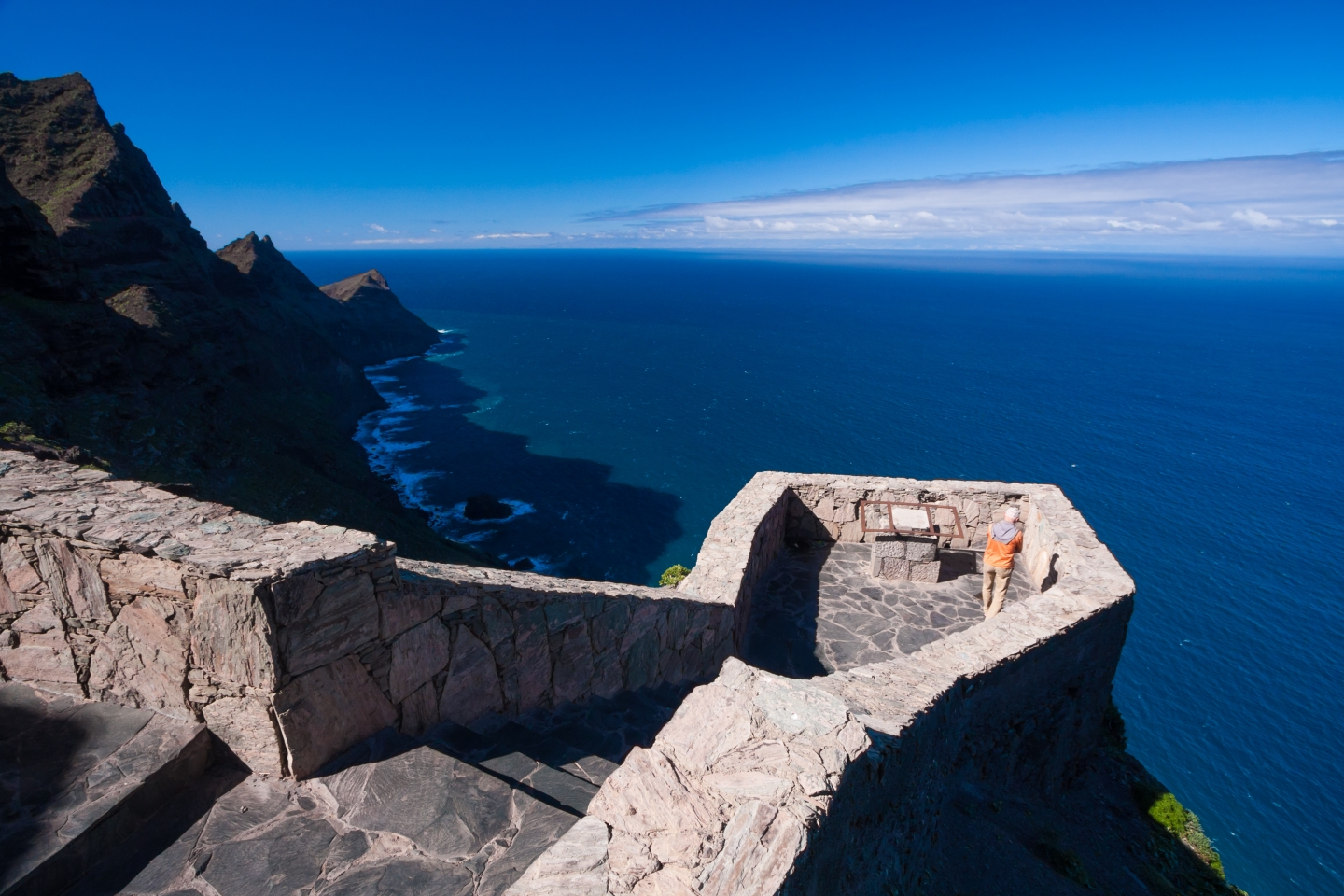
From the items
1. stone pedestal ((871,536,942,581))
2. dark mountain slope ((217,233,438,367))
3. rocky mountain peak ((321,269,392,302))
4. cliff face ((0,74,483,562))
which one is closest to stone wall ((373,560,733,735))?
cliff face ((0,74,483,562))

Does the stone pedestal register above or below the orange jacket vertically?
below

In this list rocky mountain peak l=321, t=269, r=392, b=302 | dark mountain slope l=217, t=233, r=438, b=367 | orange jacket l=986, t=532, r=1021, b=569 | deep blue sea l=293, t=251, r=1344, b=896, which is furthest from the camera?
rocky mountain peak l=321, t=269, r=392, b=302

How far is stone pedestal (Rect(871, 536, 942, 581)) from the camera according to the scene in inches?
415

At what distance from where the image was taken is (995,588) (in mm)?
9695

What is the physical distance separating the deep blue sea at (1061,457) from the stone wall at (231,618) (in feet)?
97.5

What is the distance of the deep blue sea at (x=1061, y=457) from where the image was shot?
2733 centimetres

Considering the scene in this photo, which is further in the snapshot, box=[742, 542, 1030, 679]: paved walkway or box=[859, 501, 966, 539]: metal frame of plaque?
box=[859, 501, 966, 539]: metal frame of plaque


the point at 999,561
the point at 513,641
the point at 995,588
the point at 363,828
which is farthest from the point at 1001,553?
the point at 363,828

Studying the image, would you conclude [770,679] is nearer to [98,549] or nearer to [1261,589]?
[98,549]

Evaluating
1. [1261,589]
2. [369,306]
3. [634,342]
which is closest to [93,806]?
[1261,589]

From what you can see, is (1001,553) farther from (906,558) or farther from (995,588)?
(906,558)

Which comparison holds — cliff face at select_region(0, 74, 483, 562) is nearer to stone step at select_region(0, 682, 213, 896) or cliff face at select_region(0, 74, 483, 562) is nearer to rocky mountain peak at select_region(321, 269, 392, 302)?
stone step at select_region(0, 682, 213, 896)

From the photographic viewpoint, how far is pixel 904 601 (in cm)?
1024

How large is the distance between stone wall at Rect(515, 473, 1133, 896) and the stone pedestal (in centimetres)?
165
